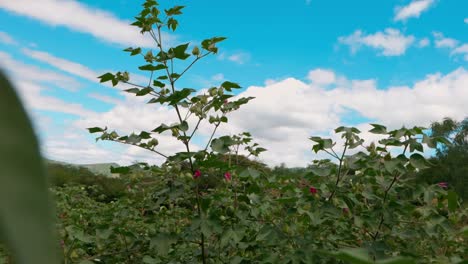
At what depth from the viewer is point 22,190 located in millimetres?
128

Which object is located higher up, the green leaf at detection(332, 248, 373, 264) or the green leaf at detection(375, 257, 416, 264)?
the green leaf at detection(332, 248, 373, 264)

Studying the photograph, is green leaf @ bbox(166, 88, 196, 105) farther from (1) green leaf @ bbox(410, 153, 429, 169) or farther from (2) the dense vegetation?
(1) green leaf @ bbox(410, 153, 429, 169)

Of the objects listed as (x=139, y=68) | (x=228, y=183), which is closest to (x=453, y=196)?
(x=228, y=183)

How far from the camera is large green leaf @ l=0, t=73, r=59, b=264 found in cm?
12

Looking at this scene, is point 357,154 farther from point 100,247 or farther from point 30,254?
point 30,254

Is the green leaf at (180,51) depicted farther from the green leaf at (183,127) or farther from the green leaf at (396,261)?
the green leaf at (396,261)

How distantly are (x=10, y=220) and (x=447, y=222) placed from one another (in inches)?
91.8

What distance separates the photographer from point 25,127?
0.44 feet

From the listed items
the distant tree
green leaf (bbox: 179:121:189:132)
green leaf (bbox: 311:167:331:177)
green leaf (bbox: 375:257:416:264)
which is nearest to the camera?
green leaf (bbox: 375:257:416:264)

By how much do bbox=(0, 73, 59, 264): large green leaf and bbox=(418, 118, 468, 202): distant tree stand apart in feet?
72.1

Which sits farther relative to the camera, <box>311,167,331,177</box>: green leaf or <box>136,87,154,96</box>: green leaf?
<box>136,87,154,96</box>: green leaf

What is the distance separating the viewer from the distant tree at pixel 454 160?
22416 mm

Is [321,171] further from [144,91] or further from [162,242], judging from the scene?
[144,91]

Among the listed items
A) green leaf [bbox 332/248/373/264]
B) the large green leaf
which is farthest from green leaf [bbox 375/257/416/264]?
the large green leaf
